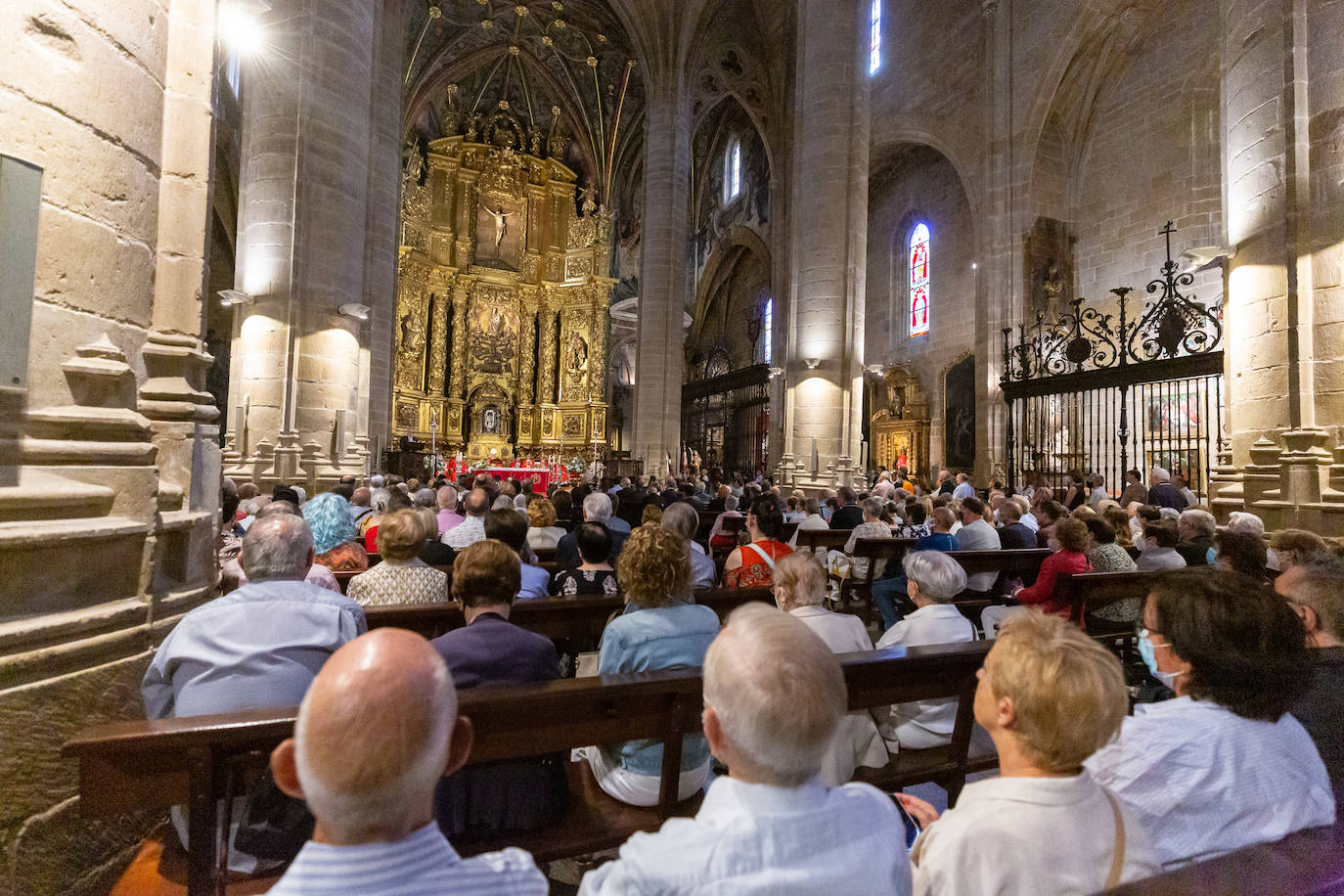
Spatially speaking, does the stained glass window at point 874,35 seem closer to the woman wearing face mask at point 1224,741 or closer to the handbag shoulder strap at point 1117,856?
the woman wearing face mask at point 1224,741

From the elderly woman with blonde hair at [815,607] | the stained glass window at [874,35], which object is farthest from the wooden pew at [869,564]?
the stained glass window at [874,35]

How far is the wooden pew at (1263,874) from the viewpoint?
1160 millimetres

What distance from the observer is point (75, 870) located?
2154 mm

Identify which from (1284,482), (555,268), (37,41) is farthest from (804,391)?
(555,268)

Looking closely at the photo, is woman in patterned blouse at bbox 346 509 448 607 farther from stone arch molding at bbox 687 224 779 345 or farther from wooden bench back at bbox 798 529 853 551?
stone arch molding at bbox 687 224 779 345

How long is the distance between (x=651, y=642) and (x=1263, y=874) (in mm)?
1648

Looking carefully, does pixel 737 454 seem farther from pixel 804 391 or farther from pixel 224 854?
pixel 224 854

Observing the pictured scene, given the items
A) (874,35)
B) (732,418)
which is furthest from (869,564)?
(874,35)

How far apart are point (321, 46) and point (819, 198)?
305 inches

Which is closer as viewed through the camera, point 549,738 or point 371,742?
point 371,742

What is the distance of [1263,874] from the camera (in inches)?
49.9

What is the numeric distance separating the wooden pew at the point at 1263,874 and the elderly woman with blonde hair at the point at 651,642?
137 centimetres

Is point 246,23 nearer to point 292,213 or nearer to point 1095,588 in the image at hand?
point 292,213

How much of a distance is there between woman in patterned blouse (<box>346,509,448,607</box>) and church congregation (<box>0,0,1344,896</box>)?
0.10ft
